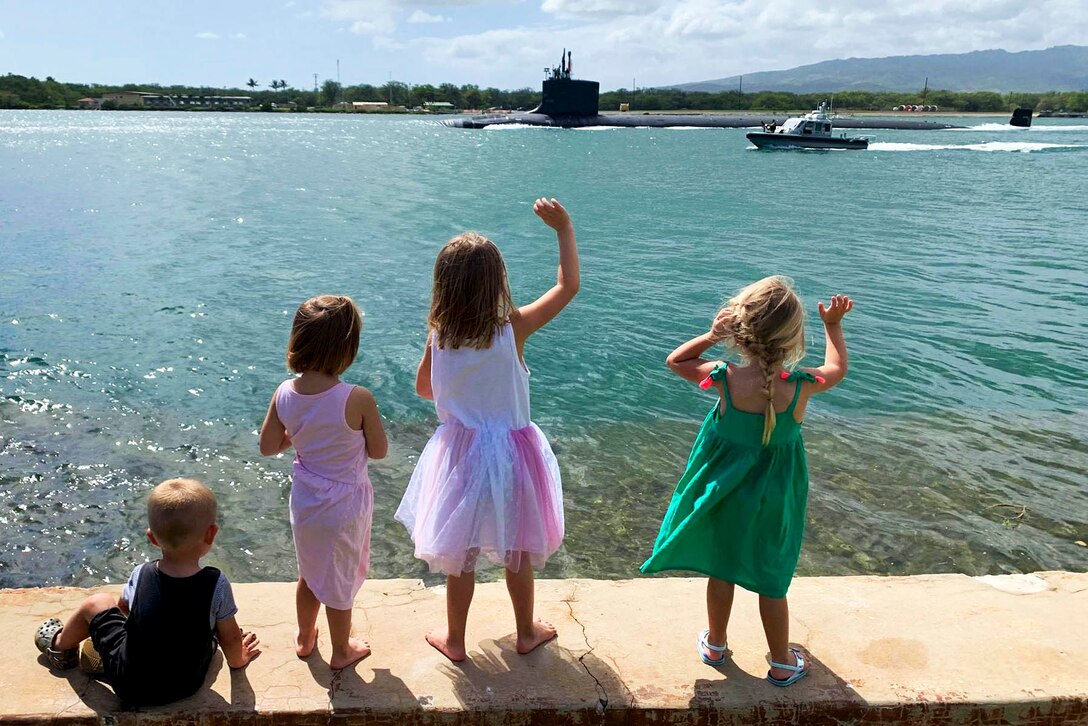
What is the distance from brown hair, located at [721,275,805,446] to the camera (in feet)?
8.36

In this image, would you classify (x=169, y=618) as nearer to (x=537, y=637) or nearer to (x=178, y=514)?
(x=178, y=514)

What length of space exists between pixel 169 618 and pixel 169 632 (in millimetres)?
42

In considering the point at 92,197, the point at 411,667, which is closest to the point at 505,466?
the point at 411,667

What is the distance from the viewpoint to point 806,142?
5372cm

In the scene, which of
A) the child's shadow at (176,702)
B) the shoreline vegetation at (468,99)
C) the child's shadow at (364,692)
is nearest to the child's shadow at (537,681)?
the child's shadow at (364,692)

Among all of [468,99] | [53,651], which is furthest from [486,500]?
[468,99]

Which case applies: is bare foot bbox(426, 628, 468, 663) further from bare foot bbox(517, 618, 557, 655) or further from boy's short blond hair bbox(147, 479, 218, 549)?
boy's short blond hair bbox(147, 479, 218, 549)

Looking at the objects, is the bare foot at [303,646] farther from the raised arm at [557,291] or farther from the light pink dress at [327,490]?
the raised arm at [557,291]

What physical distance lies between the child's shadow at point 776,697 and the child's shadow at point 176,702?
142 centimetres

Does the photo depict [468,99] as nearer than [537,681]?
No

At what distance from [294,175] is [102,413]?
3037cm

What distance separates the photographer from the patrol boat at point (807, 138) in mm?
53906

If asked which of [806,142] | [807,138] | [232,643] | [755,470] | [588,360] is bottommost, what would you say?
[588,360]

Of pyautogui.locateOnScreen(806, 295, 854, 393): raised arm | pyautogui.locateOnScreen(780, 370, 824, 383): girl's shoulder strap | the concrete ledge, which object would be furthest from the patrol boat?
pyautogui.locateOnScreen(780, 370, 824, 383): girl's shoulder strap
